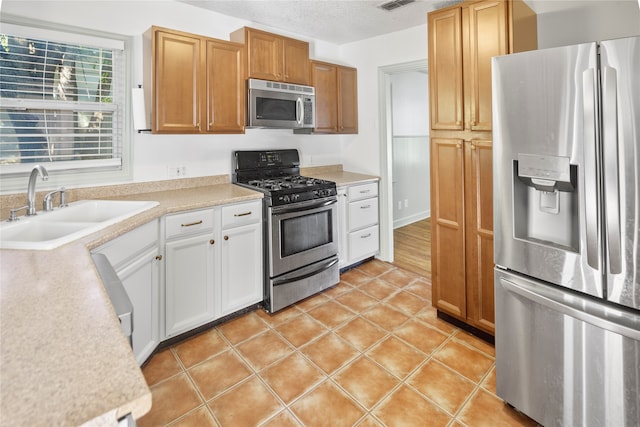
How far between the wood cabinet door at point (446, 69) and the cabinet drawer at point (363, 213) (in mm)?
1315

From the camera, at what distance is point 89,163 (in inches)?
101

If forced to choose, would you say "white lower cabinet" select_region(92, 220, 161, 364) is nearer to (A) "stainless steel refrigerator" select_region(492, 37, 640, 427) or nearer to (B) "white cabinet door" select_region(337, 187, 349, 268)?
(B) "white cabinet door" select_region(337, 187, 349, 268)

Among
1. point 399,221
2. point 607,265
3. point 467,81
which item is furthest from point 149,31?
point 399,221

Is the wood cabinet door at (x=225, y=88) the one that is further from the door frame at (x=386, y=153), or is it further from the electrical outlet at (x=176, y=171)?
the door frame at (x=386, y=153)

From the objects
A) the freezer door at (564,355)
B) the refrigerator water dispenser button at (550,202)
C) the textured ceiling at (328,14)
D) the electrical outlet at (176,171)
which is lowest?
the freezer door at (564,355)

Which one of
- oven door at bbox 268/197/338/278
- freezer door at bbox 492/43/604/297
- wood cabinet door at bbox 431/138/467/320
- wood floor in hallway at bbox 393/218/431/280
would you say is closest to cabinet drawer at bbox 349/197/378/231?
oven door at bbox 268/197/338/278

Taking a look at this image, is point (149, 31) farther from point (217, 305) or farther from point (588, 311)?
point (588, 311)

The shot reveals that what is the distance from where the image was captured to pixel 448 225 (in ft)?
8.33

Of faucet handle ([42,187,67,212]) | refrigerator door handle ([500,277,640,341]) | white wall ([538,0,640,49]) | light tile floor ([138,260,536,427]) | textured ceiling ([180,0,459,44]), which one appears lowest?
light tile floor ([138,260,536,427])

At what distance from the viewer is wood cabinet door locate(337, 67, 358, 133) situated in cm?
384

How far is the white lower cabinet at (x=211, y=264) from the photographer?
2.35m

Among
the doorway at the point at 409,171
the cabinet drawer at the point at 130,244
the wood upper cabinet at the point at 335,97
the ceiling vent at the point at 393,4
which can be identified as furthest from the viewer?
the doorway at the point at 409,171

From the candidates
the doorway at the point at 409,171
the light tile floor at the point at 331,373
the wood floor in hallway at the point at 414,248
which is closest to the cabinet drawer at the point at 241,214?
the light tile floor at the point at 331,373

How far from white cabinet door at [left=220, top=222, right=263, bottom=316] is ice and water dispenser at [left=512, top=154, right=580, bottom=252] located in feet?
6.09
